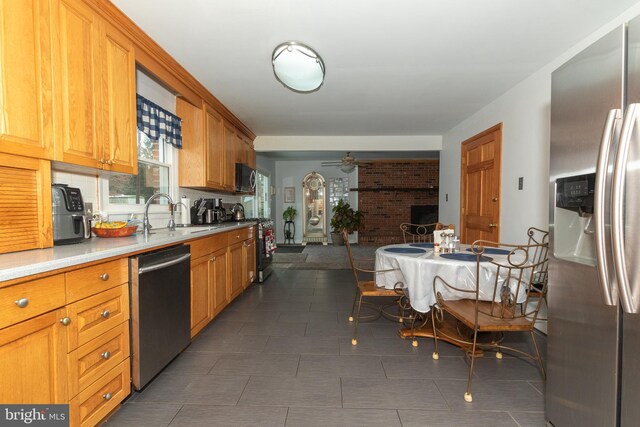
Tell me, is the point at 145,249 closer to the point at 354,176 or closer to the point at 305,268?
the point at 305,268

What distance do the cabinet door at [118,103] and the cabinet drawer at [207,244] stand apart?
2.35 ft

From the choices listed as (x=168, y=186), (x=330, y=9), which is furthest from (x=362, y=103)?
(x=168, y=186)

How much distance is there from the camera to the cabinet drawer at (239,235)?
134 inches

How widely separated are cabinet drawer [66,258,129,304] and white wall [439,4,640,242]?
3.33 m

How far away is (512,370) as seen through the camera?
213 cm

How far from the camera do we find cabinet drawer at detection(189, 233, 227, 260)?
247 cm

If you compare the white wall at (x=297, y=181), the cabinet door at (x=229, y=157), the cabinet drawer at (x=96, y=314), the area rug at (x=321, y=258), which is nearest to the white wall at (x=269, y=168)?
the white wall at (x=297, y=181)

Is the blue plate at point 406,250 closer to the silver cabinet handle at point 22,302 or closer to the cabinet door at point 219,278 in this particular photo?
the cabinet door at point 219,278

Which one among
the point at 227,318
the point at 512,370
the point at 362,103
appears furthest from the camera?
the point at 362,103

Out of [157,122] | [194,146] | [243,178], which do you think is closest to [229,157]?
[243,178]

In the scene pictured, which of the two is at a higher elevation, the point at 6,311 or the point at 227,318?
the point at 6,311

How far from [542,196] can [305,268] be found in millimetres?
3835

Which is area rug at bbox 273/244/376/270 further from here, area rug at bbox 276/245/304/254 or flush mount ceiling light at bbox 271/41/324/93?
flush mount ceiling light at bbox 271/41/324/93

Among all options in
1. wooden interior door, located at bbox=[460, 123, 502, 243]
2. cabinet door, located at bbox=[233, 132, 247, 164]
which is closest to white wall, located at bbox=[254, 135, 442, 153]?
cabinet door, located at bbox=[233, 132, 247, 164]
